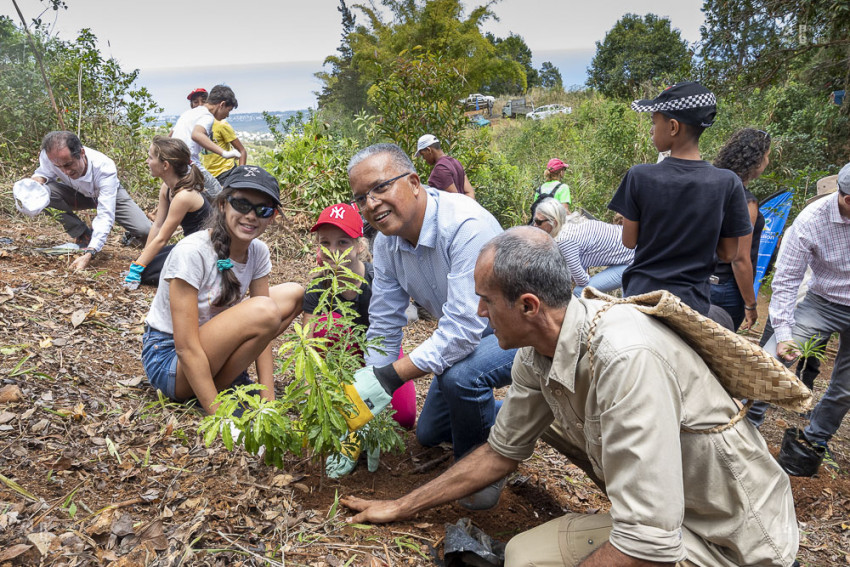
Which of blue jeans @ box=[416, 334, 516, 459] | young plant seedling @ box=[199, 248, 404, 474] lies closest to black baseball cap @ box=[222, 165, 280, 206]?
young plant seedling @ box=[199, 248, 404, 474]

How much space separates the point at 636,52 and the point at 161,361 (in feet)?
121

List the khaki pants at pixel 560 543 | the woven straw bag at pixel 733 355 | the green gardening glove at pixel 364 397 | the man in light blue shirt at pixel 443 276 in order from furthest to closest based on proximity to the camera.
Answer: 1. the man in light blue shirt at pixel 443 276
2. the green gardening glove at pixel 364 397
3. the khaki pants at pixel 560 543
4. the woven straw bag at pixel 733 355

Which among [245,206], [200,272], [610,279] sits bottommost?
[610,279]

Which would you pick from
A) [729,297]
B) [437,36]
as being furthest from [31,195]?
[437,36]

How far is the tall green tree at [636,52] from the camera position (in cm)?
3281

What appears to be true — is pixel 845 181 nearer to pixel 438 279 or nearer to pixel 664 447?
pixel 438 279

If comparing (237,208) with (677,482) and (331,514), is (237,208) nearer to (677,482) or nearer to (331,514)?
(331,514)

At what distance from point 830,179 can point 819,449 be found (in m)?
1.64

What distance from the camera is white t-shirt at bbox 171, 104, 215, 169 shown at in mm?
6490

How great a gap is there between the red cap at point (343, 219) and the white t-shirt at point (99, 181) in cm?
309

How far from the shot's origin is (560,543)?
2.04 meters

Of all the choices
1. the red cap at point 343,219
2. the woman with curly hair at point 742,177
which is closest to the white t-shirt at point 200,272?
the red cap at point 343,219

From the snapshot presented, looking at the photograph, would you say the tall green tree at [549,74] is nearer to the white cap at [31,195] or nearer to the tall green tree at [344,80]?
the tall green tree at [344,80]

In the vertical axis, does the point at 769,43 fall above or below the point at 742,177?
above
